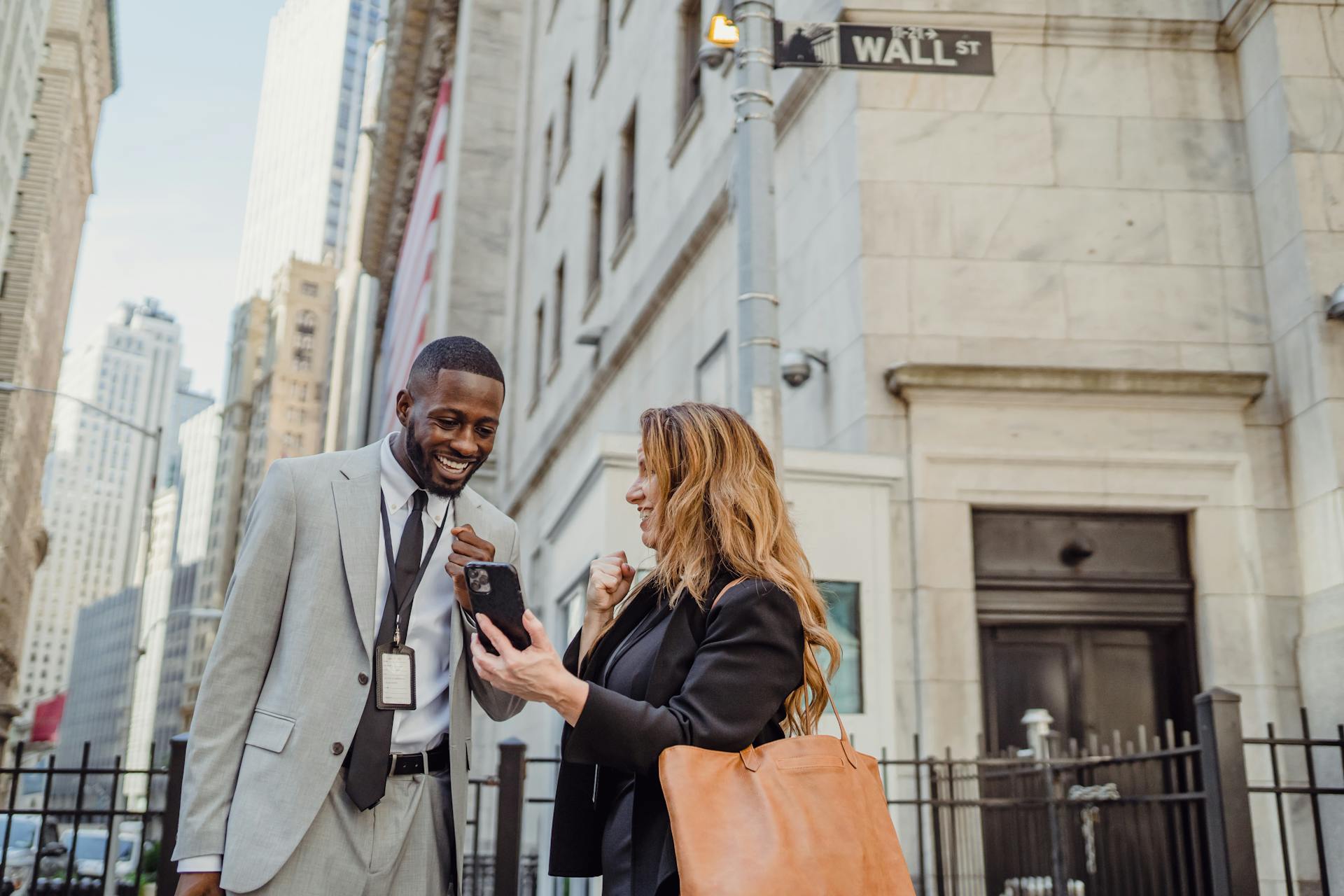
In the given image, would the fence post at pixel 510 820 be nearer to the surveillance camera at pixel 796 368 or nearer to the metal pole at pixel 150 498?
the surveillance camera at pixel 796 368

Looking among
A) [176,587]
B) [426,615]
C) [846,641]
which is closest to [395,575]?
[426,615]

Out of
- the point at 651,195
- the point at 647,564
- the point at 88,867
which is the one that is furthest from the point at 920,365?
the point at 88,867

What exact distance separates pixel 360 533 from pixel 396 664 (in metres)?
0.35

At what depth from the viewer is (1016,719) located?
375 inches

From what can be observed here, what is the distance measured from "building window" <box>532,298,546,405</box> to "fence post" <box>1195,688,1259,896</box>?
65.1ft

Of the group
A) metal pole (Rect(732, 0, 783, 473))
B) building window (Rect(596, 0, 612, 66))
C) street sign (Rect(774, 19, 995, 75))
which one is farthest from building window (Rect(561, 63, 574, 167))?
street sign (Rect(774, 19, 995, 75))

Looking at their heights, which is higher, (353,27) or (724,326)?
(353,27)

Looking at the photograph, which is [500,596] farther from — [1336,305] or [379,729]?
[1336,305]

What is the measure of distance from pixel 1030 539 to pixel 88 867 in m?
18.8

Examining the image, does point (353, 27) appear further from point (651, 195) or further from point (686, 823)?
point (686, 823)

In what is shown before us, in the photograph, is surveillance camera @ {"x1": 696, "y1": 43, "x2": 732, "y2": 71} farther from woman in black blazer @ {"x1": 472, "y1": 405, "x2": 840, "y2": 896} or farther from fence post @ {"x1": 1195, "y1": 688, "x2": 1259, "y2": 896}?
woman in black blazer @ {"x1": 472, "y1": 405, "x2": 840, "y2": 896}

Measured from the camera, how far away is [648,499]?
330cm

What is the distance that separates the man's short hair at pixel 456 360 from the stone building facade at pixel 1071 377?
5517 millimetres

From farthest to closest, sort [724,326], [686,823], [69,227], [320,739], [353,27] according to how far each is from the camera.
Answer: [353,27], [69,227], [724,326], [320,739], [686,823]
